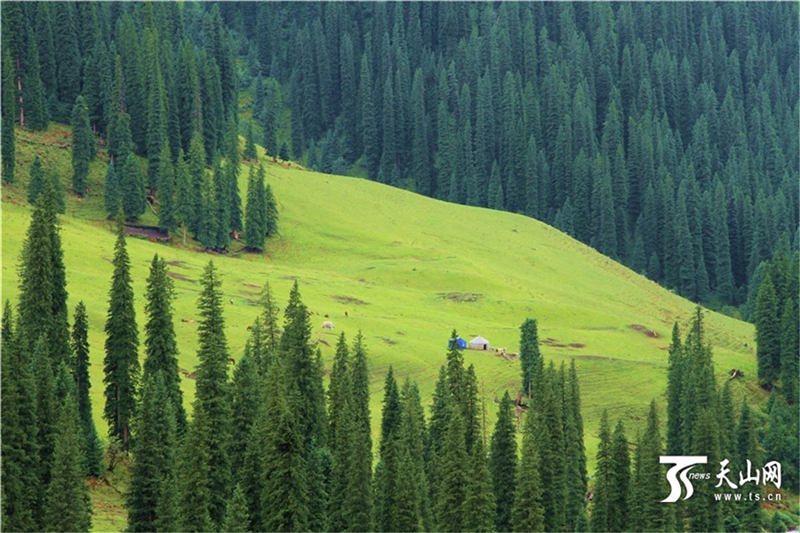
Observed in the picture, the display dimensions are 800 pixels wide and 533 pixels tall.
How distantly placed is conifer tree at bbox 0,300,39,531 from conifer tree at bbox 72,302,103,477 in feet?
18.3

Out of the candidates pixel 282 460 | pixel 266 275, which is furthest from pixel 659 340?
pixel 282 460

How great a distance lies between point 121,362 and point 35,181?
245 feet

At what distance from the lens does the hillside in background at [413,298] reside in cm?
13550

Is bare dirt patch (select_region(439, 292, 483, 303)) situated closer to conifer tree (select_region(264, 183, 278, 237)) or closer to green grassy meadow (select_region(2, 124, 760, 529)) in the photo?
green grassy meadow (select_region(2, 124, 760, 529))

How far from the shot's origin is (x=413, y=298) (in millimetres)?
164375

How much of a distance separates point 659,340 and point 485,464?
80.1 metres

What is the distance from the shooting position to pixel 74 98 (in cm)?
18912

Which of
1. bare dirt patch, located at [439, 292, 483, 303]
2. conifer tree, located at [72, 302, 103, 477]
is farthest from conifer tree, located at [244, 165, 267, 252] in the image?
conifer tree, located at [72, 302, 103, 477]

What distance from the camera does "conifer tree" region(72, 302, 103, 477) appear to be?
8644 centimetres

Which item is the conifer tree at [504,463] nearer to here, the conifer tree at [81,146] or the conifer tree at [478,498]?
the conifer tree at [478,498]

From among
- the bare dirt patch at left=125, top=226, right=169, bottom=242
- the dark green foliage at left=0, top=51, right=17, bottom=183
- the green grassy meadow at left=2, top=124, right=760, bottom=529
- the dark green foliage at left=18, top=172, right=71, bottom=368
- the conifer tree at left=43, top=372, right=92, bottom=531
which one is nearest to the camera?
the conifer tree at left=43, top=372, right=92, bottom=531

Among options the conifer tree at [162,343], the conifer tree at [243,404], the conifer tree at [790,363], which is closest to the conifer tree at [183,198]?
the conifer tree at [790,363]

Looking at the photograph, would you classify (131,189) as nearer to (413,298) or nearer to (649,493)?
(413,298)

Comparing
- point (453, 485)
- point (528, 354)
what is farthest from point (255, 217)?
point (453, 485)
